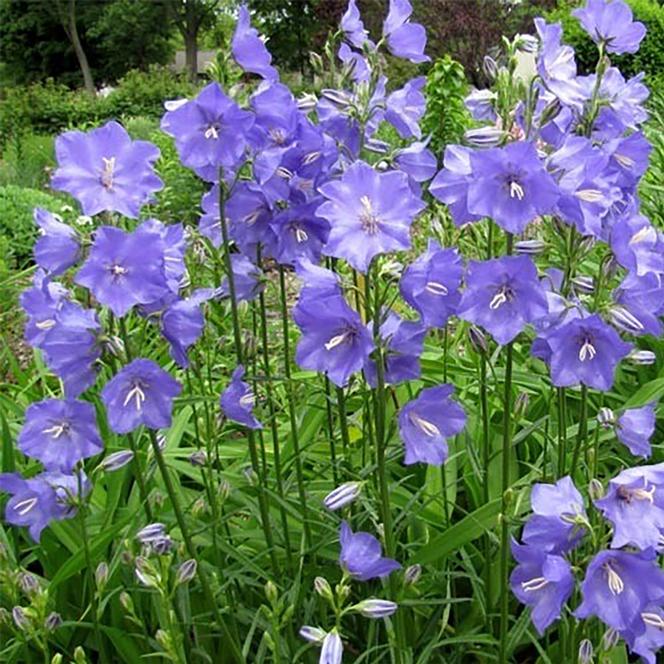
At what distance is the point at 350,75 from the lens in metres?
1.73

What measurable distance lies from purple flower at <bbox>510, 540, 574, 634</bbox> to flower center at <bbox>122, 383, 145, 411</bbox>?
2.00 ft

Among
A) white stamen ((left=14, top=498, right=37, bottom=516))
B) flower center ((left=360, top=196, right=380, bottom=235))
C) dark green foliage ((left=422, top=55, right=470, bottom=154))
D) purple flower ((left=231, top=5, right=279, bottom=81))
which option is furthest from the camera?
dark green foliage ((left=422, top=55, right=470, bottom=154))

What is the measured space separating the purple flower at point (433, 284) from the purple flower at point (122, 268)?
37 centimetres

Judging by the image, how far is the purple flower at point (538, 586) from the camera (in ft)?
4.47

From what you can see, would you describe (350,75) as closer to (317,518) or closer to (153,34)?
(317,518)

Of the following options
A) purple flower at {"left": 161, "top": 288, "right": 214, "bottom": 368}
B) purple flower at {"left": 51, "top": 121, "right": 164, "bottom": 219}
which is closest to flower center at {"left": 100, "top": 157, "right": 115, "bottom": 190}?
purple flower at {"left": 51, "top": 121, "right": 164, "bottom": 219}

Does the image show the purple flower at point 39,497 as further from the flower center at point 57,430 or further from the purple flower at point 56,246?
the purple flower at point 56,246

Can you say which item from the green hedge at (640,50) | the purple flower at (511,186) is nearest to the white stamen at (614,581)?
the purple flower at (511,186)

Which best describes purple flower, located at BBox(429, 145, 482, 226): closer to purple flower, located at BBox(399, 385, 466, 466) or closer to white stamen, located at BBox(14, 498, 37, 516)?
purple flower, located at BBox(399, 385, 466, 466)

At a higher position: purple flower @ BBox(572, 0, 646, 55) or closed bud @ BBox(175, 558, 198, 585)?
purple flower @ BBox(572, 0, 646, 55)

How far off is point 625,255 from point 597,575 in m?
0.48

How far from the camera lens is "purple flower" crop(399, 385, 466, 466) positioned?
→ 5.10 feet

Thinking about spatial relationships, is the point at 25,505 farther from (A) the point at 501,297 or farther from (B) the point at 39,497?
(A) the point at 501,297

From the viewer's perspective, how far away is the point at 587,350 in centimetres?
143
